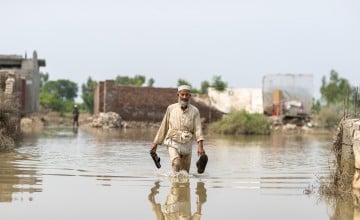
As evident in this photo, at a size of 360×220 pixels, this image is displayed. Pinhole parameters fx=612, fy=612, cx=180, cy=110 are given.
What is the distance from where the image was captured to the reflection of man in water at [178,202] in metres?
7.14

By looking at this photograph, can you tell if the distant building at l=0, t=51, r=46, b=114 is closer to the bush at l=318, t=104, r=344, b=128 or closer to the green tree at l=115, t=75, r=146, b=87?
the bush at l=318, t=104, r=344, b=128

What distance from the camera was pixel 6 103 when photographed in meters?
16.7

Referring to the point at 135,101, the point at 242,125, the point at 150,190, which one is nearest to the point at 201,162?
the point at 150,190

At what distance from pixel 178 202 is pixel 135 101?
3205 cm

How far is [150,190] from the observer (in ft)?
29.9

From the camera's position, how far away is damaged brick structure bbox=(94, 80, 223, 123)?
39562 millimetres

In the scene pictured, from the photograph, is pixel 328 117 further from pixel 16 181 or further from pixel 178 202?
pixel 178 202

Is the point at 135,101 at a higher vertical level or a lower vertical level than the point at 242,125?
higher

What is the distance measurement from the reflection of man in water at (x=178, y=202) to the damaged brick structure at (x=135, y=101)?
98.1 ft

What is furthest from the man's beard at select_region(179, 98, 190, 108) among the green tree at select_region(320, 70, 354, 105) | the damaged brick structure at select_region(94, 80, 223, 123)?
the green tree at select_region(320, 70, 354, 105)

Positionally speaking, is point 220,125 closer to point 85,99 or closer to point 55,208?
point 55,208

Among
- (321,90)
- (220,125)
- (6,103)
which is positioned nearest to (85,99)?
(321,90)

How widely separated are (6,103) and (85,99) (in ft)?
194

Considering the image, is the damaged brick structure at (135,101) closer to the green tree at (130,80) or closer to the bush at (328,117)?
the bush at (328,117)
